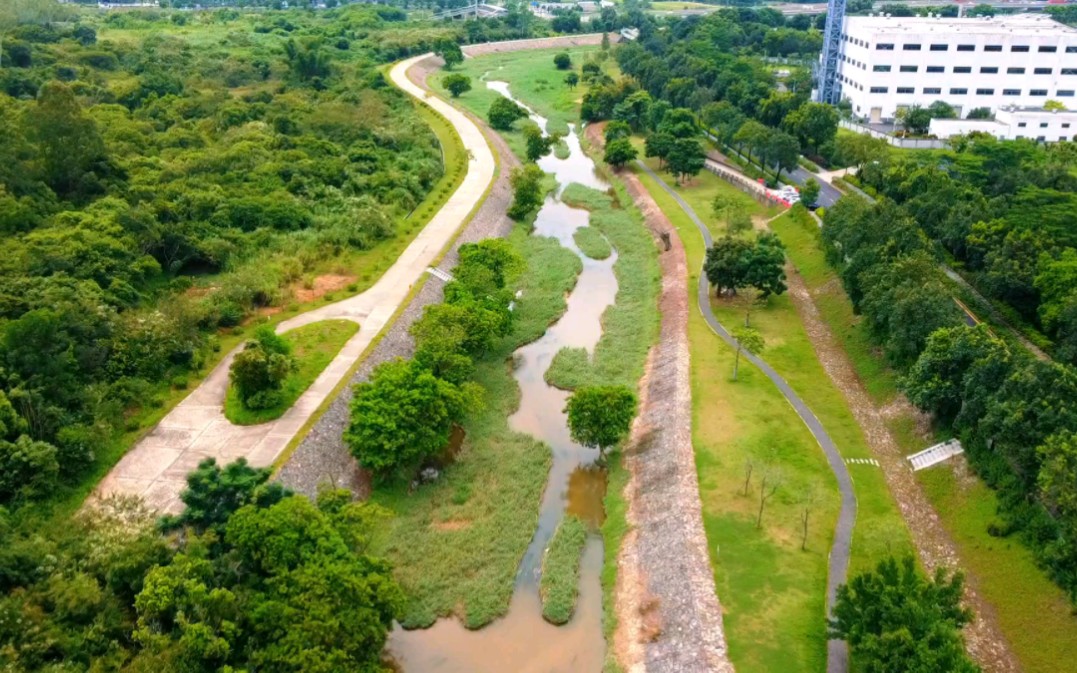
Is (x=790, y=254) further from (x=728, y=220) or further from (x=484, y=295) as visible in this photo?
(x=484, y=295)

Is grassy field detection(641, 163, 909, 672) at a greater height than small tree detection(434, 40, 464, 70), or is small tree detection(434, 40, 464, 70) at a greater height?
small tree detection(434, 40, 464, 70)

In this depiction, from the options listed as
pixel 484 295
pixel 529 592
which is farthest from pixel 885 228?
pixel 529 592

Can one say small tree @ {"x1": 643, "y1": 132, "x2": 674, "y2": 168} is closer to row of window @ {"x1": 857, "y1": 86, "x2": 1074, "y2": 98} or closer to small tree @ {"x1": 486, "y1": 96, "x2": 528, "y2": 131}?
small tree @ {"x1": 486, "y1": 96, "x2": 528, "y2": 131}

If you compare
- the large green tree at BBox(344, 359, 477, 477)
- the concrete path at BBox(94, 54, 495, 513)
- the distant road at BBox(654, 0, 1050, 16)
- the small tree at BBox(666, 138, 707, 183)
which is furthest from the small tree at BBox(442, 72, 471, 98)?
the large green tree at BBox(344, 359, 477, 477)

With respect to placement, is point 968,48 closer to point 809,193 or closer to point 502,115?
point 809,193

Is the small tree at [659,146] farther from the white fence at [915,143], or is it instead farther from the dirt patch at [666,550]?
the dirt patch at [666,550]

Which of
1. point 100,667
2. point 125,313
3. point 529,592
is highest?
point 125,313
